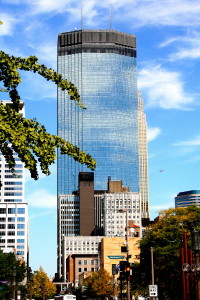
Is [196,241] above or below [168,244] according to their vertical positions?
below

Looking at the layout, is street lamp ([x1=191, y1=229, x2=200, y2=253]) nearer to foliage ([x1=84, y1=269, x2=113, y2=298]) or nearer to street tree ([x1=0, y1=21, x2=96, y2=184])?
street tree ([x1=0, y1=21, x2=96, y2=184])

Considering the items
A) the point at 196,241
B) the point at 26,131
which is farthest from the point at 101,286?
the point at 26,131

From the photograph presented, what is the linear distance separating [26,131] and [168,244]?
285 feet

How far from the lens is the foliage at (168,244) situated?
95.4 m

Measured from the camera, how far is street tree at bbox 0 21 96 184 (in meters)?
13.0

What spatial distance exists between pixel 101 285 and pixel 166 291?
7569cm

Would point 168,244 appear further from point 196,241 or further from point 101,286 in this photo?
point 101,286

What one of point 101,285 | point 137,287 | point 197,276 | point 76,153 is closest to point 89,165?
point 76,153

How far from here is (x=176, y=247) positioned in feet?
315

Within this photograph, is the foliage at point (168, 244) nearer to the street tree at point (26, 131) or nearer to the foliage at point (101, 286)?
the foliage at point (101, 286)

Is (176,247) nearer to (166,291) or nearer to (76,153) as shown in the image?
(166,291)

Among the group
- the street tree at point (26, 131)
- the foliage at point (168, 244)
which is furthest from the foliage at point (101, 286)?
the street tree at point (26, 131)

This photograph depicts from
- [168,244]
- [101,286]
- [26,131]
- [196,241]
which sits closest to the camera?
[26,131]

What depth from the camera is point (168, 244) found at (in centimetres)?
9794
